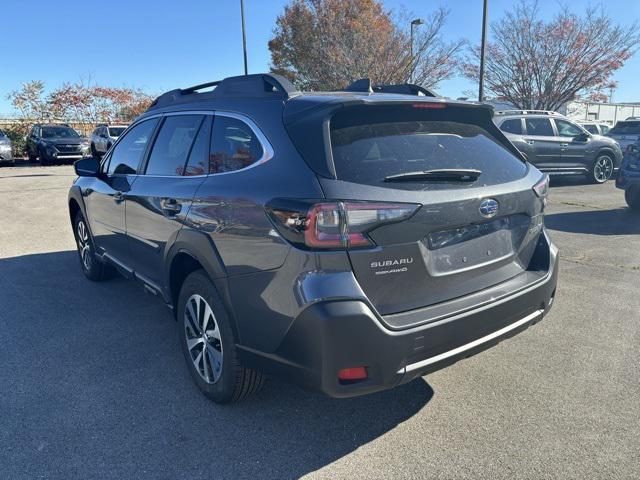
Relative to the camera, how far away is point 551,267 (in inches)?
120

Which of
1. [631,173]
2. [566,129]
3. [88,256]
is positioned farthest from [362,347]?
[566,129]

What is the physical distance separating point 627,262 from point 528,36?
19211mm

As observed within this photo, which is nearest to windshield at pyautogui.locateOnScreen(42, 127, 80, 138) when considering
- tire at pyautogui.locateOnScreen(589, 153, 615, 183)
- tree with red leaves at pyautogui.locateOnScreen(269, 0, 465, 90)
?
tree with red leaves at pyautogui.locateOnScreen(269, 0, 465, 90)

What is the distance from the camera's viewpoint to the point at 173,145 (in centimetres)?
357

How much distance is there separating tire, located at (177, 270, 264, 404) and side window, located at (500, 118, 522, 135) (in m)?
11.4

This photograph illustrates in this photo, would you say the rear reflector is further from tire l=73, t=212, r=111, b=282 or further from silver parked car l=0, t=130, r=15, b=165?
silver parked car l=0, t=130, r=15, b=165

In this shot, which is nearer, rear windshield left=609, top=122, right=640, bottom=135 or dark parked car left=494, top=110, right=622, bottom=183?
dark parked car left=494, top=110, right=622, bottom=183

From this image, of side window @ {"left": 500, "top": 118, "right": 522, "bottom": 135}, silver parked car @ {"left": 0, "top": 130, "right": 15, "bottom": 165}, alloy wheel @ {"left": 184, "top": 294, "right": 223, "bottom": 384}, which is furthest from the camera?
silver parked car @ {"left": 0, "top": 130, "right": 15, "bottom": 165}

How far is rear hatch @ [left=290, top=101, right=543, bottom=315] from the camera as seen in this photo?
233cm

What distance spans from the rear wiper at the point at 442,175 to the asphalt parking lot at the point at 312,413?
1.34m

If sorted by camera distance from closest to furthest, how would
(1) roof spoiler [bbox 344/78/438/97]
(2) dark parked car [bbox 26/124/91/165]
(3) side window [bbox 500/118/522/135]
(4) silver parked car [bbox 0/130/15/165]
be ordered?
(1) roof spoiler [bbox 344/78/438/97] < (3) side window [bbox 500/118/522/135] < (4) silver parked car [bbox 0/130/15/165] < (2) dark parked car [bbox 26/124/91/165]

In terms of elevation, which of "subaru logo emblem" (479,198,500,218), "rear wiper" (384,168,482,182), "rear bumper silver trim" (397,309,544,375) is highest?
"rear wiper" (384,168,482,182)

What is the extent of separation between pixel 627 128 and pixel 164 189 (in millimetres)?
19599

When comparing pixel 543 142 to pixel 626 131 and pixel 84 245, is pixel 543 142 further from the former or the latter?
pixel 84 245
